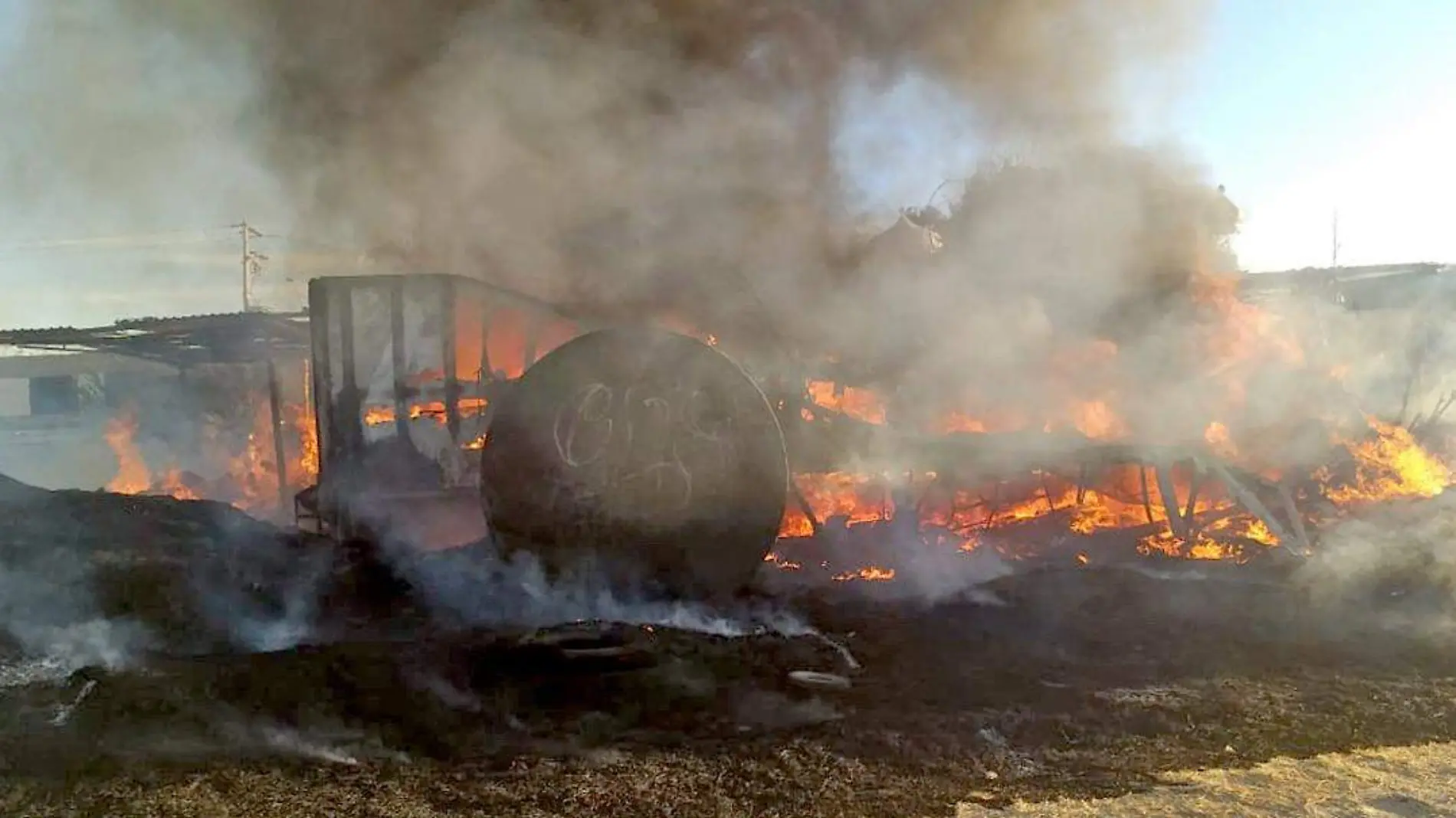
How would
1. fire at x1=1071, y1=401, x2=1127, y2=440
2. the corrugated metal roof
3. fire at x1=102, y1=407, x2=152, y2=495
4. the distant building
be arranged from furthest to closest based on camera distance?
the corrugated metal roof → fire at x1=102, y1=407, x2=152, y2=495 → the distant building → fire at x1=1071, y1=401, x2=1127, y2=440

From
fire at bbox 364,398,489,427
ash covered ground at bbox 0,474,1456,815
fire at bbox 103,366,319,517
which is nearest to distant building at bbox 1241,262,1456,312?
ash covered ground at bbox 0,474,1456,815

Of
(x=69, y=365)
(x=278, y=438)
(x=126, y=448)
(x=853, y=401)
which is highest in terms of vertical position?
(x=69, y=365)

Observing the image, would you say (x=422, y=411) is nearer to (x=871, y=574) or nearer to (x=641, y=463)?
(x=641, y=463)

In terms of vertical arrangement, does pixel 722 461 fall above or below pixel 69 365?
below

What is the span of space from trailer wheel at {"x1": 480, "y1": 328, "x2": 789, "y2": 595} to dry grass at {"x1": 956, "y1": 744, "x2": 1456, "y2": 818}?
381cm

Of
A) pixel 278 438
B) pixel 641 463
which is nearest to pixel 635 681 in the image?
pixel 641 463

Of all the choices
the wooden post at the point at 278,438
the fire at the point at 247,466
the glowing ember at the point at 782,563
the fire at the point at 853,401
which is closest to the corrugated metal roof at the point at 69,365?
the fire at the point at 247,466

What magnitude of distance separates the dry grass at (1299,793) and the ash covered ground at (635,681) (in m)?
0.17

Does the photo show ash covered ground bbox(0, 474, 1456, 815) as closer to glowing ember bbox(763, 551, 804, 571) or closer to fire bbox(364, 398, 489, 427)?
glowing ember bbox(763, 551, 804, 571)

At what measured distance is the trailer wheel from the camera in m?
8.00

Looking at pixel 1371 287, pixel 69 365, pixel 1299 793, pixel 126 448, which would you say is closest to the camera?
pixel 1299 793

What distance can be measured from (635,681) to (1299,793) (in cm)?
401

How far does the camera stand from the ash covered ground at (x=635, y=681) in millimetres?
5117

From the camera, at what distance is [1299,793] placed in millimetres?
5051
